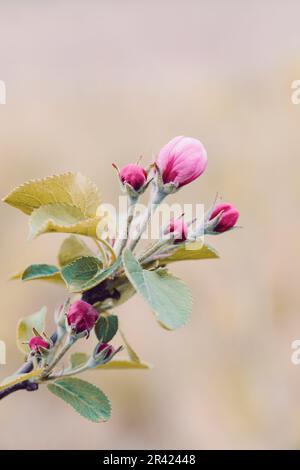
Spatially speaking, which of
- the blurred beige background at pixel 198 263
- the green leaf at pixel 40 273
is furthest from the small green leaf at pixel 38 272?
the blurred beige background at pixel 198 263

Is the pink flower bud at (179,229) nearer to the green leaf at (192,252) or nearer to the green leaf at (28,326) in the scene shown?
the green leaf at (192,252)

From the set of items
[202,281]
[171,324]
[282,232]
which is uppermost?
[171,324]

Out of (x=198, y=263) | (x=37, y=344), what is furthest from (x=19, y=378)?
(x=198, y=263)

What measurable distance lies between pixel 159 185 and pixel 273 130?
1681mm

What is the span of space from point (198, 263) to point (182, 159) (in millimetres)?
1515

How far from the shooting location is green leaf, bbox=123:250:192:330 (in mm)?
328

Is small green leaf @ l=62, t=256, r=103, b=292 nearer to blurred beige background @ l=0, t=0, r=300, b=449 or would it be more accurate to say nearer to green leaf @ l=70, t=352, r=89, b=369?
green leaf @ l=70, t=352, r=89, b=369

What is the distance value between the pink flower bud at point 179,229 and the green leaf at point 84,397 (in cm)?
11

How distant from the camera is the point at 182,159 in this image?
37cm

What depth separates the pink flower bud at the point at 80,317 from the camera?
37 centimetres

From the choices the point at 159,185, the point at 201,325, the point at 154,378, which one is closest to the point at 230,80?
A: the point at 201,325

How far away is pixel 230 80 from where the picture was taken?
2.26 meters

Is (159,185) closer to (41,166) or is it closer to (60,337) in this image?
(60,337)

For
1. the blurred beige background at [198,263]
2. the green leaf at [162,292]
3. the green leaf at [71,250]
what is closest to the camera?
the green leaf at [162,292]
